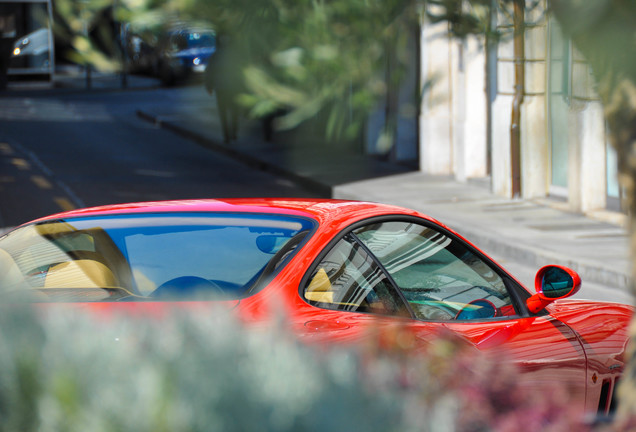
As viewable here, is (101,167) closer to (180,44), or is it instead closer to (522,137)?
→ (522,137)

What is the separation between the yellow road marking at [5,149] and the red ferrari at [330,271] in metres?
18.6

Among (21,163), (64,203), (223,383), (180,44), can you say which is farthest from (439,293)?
(21,163)

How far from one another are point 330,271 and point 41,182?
45.4 feet

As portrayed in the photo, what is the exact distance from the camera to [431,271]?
4582 millimetres

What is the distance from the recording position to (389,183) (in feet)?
55.0

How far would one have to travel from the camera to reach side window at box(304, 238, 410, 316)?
11.9 feet

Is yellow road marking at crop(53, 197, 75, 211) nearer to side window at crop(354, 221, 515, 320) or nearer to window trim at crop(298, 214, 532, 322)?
side window at crop(354, 221, 515, 320)

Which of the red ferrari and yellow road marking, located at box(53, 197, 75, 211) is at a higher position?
the red ferrari

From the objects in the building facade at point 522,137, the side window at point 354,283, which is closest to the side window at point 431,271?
the side window at point 354,283

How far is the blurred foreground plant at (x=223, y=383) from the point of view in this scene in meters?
1.51

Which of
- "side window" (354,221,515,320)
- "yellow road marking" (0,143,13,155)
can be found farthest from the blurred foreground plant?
"yellow road marking" (0,143,13,155)

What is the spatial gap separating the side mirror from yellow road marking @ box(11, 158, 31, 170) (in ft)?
52.5

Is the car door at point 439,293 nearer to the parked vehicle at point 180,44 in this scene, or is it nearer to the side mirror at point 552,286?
the side mirror at point 552,286

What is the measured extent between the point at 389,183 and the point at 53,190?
5.67 metres
